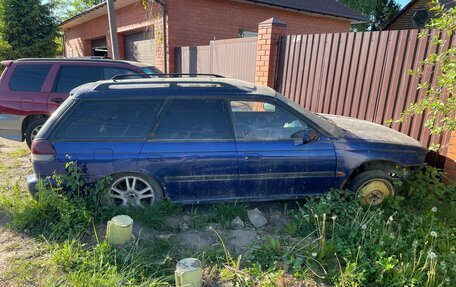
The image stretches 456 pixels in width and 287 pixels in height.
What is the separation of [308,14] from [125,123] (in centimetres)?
1093

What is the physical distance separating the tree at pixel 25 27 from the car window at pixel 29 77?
1255 cm

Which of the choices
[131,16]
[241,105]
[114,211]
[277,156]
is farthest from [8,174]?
[131,16]

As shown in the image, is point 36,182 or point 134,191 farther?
point 134,191

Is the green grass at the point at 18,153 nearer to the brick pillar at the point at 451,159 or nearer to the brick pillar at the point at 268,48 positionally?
the brick pillar at the point at 268,48

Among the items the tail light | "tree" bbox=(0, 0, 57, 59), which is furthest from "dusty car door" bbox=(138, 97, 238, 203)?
"tree" bbox=(0, 0, 57, 59)

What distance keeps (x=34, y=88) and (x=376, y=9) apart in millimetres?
30178

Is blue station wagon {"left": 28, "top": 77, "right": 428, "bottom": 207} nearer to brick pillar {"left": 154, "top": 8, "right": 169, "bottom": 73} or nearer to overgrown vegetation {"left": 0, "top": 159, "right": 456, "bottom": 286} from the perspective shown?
overgrown vegetation {"left": 0, "top": 159, "right": 456, "bottom": 286}

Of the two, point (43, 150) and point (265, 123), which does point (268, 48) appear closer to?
point (265, 123)

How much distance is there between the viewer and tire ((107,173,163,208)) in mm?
3469

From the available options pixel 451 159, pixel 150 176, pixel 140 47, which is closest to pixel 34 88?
pixel 150 176

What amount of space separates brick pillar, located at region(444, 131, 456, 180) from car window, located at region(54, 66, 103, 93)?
5.94m

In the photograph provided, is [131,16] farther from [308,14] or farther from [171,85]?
[171,85]

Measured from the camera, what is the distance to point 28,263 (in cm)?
277

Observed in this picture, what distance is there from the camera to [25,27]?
1627 cm
